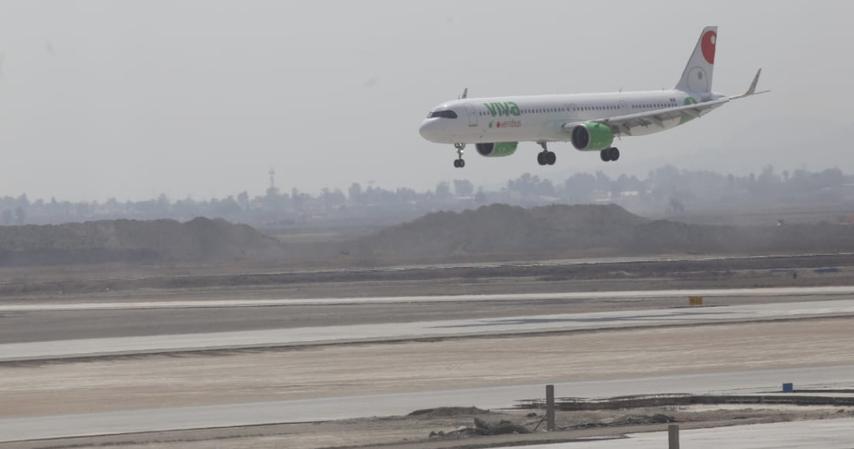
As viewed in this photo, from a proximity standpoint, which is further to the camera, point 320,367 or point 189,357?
point 189,357

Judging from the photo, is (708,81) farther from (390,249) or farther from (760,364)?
(760,364)

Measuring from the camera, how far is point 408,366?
5784 cm

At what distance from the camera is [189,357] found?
63.1 meters

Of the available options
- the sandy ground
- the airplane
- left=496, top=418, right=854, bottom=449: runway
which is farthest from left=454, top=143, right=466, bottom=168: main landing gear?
left=496, top=418, right=854, bottom=449: runway

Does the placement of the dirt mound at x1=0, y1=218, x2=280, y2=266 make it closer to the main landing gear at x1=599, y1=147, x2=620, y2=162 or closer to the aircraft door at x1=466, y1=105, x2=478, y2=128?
the main landing gear at x1=599, y1=147, x2=620, y2=162

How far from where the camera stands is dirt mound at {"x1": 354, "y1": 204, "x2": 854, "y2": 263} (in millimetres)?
129000

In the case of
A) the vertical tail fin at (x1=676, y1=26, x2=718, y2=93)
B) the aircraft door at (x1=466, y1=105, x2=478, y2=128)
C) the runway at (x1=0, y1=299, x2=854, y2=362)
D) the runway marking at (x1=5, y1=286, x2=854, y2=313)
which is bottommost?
the runway at (x1=0, y1=299, x2=854, y2=362)

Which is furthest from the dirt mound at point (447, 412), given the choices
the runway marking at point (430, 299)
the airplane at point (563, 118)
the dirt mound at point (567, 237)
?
the dirt mound at point (567, 237)

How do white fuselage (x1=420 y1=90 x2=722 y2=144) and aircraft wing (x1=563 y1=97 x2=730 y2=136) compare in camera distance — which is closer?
white fuselage (x1=420 y1=90 x2=722 y2=144)

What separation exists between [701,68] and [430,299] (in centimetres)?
3033

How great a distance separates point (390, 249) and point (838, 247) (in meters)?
39.7

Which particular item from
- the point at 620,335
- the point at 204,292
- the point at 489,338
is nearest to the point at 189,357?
the point at 489,338

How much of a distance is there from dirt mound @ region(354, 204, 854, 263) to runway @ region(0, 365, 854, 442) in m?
72.4

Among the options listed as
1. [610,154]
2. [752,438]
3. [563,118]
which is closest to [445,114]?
[563,118]
